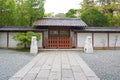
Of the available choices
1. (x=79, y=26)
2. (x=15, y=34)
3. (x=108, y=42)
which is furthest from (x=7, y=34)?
(x=108, y=42)

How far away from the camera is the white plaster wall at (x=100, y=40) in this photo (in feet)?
69.4

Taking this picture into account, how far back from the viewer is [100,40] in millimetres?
21172

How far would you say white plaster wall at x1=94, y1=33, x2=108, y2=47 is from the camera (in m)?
21.2

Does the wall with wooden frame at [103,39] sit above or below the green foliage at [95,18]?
below

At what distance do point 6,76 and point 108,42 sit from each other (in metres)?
15.2

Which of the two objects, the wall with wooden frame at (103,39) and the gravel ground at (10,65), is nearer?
the gravel ground at (10,65)

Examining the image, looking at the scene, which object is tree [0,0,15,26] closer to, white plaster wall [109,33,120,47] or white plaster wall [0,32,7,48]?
white plaster wall [0,32,7,48]

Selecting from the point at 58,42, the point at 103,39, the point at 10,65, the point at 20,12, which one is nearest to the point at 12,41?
the point at 58,42

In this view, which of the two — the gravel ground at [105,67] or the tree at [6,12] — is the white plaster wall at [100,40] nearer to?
the gravel ground at [105,67]

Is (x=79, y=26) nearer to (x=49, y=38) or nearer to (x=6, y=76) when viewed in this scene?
(x=49, y=38)

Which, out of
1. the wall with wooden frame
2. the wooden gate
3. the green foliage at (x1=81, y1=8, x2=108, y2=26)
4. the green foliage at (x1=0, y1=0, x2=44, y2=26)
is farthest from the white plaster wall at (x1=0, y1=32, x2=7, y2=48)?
the green foliage at (x1=81, y1=8, x2=108, y2=26)

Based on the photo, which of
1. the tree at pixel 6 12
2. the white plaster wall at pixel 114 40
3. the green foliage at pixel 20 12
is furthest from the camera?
the green foliage at pixel 20 12

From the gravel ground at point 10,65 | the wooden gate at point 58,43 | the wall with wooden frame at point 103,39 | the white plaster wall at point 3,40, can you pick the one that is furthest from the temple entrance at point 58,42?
the gravel ground at point 10,65

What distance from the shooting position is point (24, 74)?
7.87 meters
